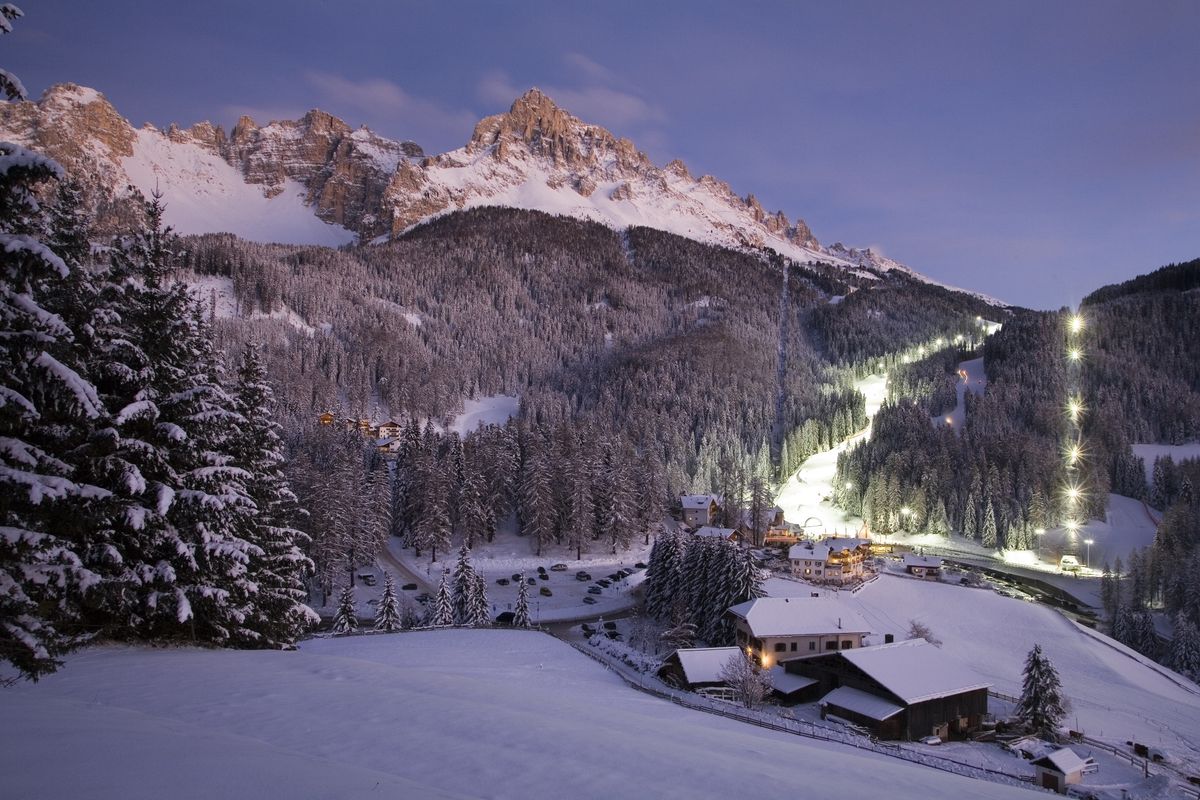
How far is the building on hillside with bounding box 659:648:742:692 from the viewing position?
121 feet

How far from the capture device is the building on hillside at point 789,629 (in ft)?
140

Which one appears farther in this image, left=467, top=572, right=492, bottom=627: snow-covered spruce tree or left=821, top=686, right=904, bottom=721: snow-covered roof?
left=467, top=572, right=492, bottom=627: snow-covered spruce tree

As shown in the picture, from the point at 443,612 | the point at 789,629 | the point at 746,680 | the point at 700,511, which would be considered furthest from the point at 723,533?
the point at 746,680

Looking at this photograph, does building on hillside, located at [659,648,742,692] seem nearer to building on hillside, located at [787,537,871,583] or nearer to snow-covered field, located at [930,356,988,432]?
building on hillside, located at [787,537,871,583]

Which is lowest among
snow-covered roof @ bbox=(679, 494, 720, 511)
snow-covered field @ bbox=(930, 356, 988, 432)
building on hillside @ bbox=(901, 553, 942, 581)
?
building on hillside @ bbox=(901, 553, 942, 581)

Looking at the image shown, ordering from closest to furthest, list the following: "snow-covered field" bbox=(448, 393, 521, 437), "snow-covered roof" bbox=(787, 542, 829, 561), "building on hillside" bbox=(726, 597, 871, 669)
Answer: "building on hillside" bbox=(726, 597, 871, 669) → "snow-covered roof" bbox=(787, 542, 829, 561) → "snow-covered field" bbox=(448, 393, 521, 437)

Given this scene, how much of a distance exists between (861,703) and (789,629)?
9761mm

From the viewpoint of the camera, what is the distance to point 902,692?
3250 cm

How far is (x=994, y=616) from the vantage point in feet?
184

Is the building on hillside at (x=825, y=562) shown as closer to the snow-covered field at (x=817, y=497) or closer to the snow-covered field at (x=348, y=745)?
the snow-covered field at (x=817, y=497)

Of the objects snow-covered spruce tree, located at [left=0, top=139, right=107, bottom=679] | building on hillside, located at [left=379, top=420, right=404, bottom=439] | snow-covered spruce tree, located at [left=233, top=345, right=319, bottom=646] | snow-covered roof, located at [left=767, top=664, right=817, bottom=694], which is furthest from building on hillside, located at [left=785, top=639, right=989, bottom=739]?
building on hillside, located at [left=379, top=420, right=404, bottom=439]

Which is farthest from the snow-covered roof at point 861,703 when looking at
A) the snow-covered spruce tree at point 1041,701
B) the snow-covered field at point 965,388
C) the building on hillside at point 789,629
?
the snow-covered field at point 965,388

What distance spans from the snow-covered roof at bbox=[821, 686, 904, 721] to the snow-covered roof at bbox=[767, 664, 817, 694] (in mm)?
1564

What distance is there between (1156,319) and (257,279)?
236190mm
